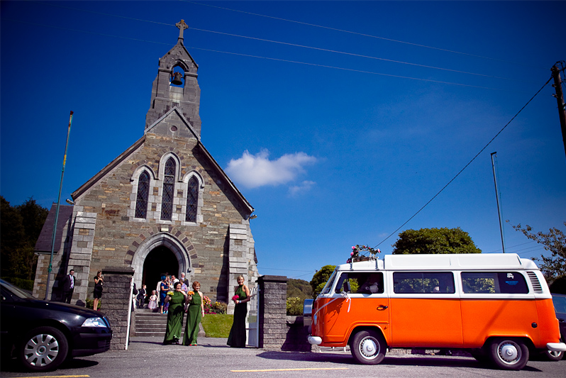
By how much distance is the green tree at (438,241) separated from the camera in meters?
24.1

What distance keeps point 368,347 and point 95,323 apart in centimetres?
538

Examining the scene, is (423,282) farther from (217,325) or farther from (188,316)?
(217,325)

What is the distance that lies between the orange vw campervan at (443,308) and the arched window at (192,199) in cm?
1291

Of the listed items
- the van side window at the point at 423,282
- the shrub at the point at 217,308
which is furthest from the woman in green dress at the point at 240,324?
the shrub at the point at 217,308

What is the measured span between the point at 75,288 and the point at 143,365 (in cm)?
1225

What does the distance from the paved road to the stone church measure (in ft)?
33.4

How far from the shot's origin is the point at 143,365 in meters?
7.12

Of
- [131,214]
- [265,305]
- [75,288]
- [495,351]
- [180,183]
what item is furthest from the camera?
[180,183]

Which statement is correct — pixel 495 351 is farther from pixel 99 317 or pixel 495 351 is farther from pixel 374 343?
pixel 99 317

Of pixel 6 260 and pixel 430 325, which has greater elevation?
pixel 6 260

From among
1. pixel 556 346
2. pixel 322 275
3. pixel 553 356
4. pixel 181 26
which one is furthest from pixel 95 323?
pixel 322 275

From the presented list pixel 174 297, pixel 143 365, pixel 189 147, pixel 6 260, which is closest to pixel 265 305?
pixel 174 297

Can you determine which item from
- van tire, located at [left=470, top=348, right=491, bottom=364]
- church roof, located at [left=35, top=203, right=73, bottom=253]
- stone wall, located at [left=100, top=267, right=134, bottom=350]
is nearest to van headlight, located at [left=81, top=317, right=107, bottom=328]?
stone wall, located at [left=100, top=267, right=134, bottom=350]

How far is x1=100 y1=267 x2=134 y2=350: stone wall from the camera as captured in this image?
369 inches
